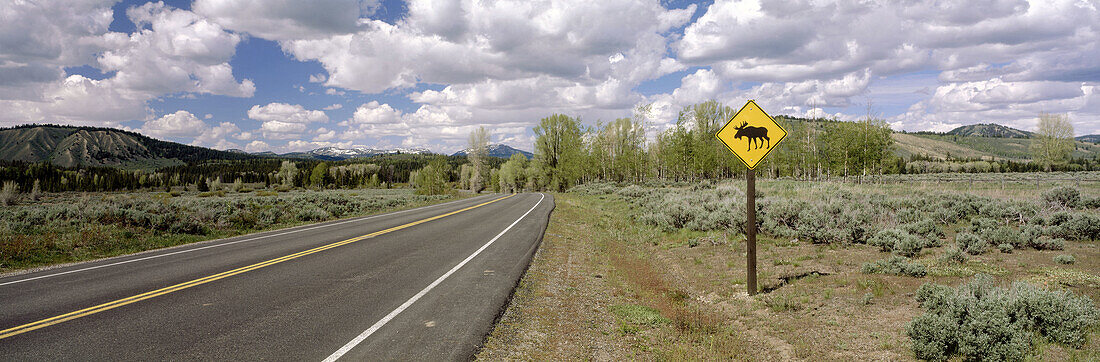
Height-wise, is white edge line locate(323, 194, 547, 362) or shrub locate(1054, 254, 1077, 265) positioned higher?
shrub locate(1054, 254, 1077, 265)

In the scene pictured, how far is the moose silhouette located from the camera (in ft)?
23.7

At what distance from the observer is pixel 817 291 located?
729 cm

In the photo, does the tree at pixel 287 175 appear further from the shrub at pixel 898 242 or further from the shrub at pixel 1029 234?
the shrub at pixel 1029 234

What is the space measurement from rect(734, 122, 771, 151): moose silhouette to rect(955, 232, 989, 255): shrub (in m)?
5.20

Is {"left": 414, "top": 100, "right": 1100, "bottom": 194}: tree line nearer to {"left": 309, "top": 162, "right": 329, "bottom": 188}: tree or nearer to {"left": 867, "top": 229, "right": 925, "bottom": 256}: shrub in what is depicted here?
{"left": 867, "top": 229, "right": 925, "bottom": 256}: shrub

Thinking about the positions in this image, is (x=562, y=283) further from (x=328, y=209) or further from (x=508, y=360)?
(x=328, y=209)

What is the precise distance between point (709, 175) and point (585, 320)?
57427 mm

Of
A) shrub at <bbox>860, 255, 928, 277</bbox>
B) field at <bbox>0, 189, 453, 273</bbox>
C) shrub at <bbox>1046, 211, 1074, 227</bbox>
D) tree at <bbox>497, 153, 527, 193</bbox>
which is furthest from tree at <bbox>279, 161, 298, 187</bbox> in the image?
shrub at <bbox>1046, 211, 1074, 227</bbox>

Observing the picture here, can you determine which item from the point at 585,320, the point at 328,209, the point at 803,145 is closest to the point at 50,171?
the point at 328,209

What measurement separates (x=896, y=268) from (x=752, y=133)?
3.68 m

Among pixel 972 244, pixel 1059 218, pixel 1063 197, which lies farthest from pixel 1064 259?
pixel 1063 197

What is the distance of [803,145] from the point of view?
59156 mm

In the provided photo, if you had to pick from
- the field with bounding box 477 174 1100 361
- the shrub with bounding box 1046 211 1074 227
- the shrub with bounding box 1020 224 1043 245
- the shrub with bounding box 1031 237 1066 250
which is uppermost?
the shrub with bounding box 1046 211 1074 227

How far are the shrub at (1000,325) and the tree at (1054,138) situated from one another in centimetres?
11354
